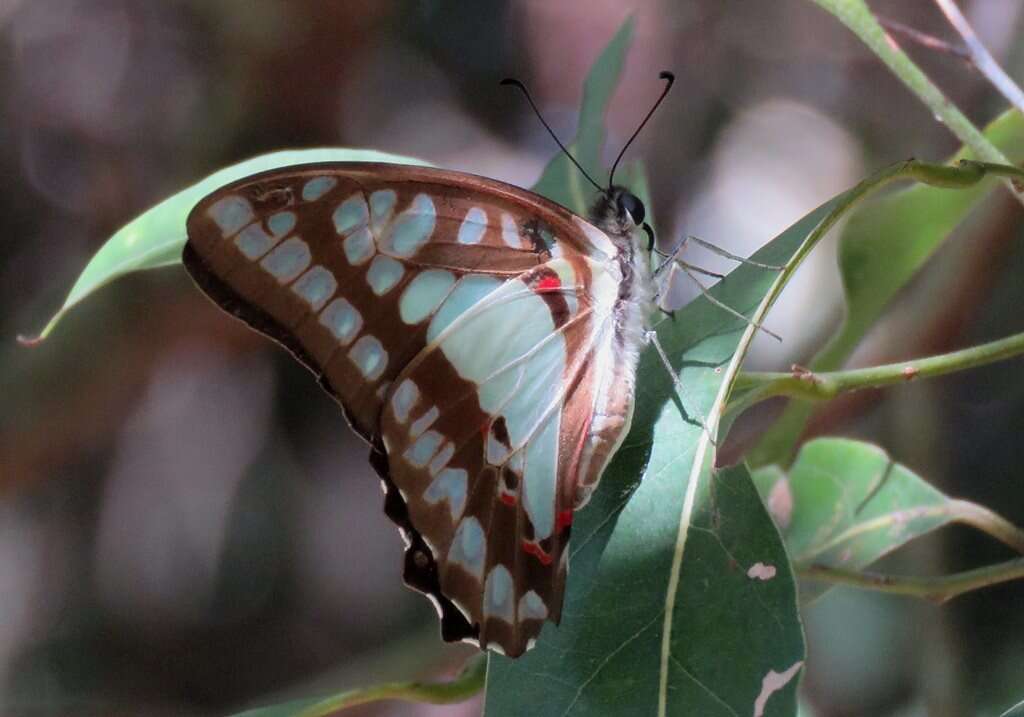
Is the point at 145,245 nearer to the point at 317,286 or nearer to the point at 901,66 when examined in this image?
the point at 317,286

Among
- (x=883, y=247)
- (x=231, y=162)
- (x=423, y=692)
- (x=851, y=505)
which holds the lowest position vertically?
(x=231, y=162)

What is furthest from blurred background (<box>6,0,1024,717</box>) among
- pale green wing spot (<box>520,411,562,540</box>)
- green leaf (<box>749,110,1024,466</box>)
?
pale green wing spot (<box>520,411,562,540</box>)

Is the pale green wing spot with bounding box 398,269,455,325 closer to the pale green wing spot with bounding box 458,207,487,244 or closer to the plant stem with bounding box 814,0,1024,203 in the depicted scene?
the pale green wing spot with bounding box 458,207,487,244

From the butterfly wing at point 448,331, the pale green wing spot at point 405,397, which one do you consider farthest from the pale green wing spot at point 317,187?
the pale green wing spot at point 405,397

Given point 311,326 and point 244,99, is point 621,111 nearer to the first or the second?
point 244,99

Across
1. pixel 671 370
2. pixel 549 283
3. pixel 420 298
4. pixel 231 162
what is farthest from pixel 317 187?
pixel 231 162

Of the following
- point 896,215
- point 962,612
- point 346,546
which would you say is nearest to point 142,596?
point 346,546
